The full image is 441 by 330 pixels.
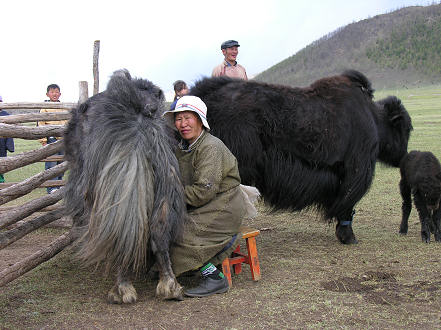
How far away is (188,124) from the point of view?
3.77 metres

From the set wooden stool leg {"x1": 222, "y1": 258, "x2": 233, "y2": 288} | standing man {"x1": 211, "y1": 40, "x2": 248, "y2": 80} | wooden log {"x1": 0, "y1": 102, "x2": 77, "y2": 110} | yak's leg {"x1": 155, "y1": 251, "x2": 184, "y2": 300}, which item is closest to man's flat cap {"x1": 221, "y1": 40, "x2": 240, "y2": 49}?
standing man {"x1": 211, "y1": 40, "x2": 248, "y2": 80}

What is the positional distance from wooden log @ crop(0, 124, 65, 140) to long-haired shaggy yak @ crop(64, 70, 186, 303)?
855 millimetres

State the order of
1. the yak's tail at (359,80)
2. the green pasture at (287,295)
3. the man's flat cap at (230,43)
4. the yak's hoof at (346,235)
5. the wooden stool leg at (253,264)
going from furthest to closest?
the man's flat cap at (230,43), the yak's tail at (359,80), the yak's hoof at (346,235), the wooden stool leg at (253,264), the green pasture at (287,295)

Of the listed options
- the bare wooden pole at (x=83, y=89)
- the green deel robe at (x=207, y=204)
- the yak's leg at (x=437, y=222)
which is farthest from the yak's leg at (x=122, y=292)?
the yak's leg at (x=437, y=222)

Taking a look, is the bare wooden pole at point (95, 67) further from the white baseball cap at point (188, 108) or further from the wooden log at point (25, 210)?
the white baseball cap at point (188, 108)

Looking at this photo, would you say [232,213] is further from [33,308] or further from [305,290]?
[33,308]

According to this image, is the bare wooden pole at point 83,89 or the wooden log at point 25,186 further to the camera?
the bare wooden pole at point 83,89

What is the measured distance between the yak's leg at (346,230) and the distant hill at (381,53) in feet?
169

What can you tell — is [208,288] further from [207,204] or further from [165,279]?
[207,204]

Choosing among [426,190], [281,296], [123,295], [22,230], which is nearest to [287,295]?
[281,296]

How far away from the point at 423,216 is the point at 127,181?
3.49m

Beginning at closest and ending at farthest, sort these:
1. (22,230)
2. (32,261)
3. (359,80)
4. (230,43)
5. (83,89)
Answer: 1. (32,261)
2. (22,230)
3. (359,80)
4. (83,89)
5. (230,43)

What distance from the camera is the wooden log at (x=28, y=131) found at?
404cm

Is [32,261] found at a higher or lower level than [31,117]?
lower
